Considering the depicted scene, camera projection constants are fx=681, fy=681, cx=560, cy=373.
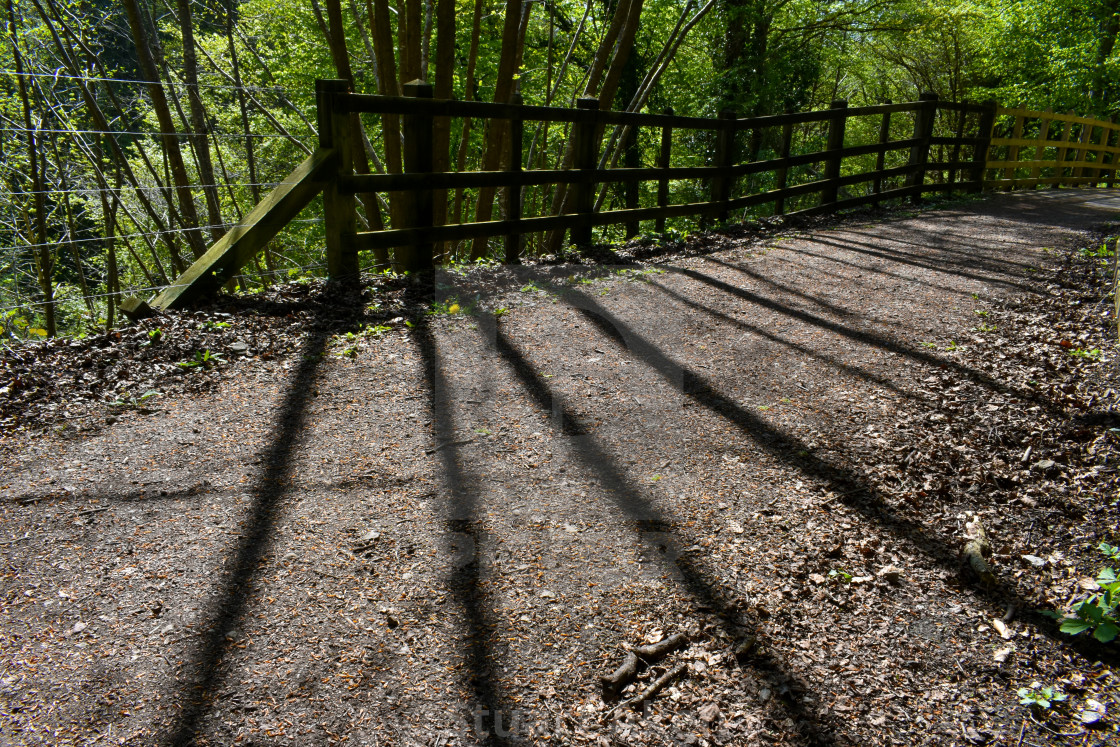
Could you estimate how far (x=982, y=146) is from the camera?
41.9ft

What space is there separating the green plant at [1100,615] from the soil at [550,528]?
0.18ft

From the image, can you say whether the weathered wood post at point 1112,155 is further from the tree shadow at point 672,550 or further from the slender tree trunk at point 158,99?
the slender tree trunk at point 158,99

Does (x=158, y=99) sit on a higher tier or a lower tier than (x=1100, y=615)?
higher

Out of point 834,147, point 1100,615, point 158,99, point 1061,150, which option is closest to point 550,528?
point 1100,615

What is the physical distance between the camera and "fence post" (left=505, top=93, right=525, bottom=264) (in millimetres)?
6410

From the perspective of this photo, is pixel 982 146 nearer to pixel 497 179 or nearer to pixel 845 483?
pixel 497 179

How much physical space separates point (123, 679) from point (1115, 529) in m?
3.46

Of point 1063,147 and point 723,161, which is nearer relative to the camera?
point 723,161

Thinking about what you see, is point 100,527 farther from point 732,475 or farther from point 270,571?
point 732,475

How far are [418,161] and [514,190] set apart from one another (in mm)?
1148

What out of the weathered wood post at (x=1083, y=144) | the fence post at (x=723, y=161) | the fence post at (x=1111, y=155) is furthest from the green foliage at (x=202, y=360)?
the fence post at (x=1111, y=155)

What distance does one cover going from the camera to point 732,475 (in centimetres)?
299

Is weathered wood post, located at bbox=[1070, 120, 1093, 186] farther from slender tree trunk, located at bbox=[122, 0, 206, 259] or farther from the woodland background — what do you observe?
slender tree trunk, located at bbox=[122, 0, 206, 259]

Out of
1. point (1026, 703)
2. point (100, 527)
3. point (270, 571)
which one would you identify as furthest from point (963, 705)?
point (100, 527)
